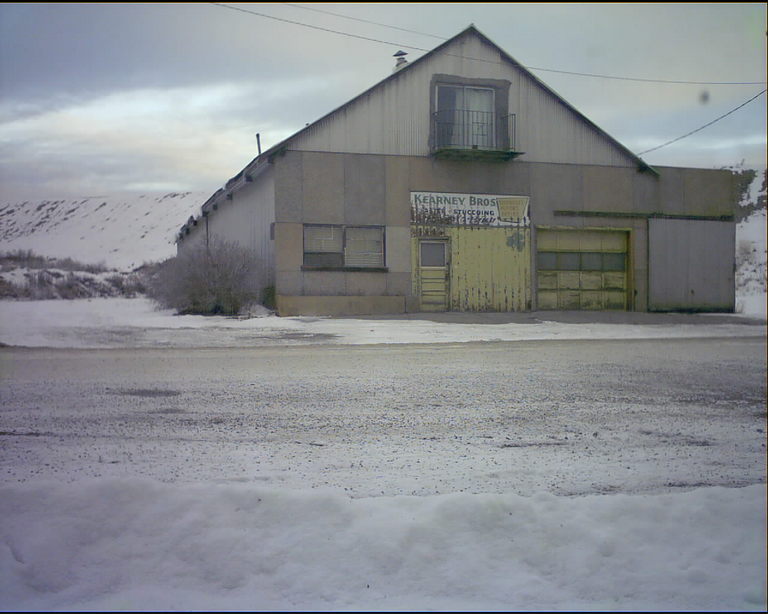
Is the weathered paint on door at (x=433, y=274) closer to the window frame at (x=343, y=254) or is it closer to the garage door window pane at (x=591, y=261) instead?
the window frame at (x=343, y=254)

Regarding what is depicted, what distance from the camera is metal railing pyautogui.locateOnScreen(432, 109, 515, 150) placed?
19125 mm

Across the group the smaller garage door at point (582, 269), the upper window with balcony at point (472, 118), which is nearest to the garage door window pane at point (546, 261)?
the smaller garage door at point (582, 269)

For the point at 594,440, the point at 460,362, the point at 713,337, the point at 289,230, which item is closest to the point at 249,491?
the point at 594,440

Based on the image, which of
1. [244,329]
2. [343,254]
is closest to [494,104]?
[343,254]

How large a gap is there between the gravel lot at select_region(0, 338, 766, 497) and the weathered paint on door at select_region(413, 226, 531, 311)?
934 centimetres

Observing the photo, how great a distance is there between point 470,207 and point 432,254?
5.37 feet

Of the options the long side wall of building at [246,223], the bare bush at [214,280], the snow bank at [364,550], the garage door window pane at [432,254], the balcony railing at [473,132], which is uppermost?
the balcony railing at [473,132]

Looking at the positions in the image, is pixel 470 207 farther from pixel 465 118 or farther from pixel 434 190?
pixel 465 118

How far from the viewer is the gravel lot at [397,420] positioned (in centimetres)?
487

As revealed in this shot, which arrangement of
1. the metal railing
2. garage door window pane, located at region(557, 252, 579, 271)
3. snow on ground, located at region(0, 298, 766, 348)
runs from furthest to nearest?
garage door window pane, located at region(557, 252, 579, 271) < the metal railing < snow on ground, located at region(0, 298, 766, 348)

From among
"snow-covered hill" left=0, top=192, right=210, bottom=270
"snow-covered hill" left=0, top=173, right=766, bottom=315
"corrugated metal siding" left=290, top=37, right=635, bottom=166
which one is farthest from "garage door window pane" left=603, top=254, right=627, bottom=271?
"snow-covered hill" left=0, top=192, right=210, bottom=270

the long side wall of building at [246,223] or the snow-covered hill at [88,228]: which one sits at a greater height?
the long side wall of building at [246,223]

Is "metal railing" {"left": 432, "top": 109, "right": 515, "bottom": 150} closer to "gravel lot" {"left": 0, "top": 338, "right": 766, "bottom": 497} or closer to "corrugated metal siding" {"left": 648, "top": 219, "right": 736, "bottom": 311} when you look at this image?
"corrugated metal siding" {"left": 648, "top": 219, "right": 736, "bottom": 311}

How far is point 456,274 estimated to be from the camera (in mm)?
19297
